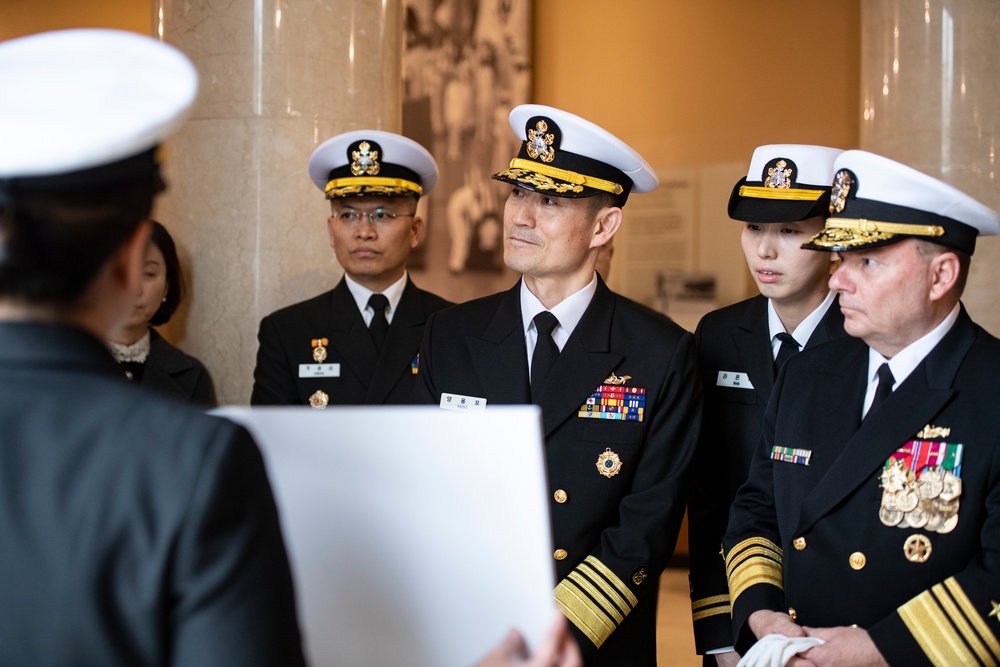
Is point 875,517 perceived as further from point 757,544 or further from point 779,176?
point 779,176

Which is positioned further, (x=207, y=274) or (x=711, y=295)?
(x=711, y=295)

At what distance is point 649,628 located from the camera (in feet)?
8.59

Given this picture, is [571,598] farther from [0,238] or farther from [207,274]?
[207,274]

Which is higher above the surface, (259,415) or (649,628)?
(259,415)

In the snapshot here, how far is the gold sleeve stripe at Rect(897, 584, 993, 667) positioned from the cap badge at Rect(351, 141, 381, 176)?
7.61ft

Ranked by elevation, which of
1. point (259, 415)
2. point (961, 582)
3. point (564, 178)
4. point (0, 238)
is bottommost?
point (961, 582)

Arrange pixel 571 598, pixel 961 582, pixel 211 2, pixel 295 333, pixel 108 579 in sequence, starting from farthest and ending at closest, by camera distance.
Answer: pixel 211 2 → pixel 295 333 → pixel 571 598 → pixel 961 582 → pixel 108 579

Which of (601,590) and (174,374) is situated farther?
(174,374)

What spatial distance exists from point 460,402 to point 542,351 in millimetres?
258

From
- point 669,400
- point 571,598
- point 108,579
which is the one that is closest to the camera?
point 108,579

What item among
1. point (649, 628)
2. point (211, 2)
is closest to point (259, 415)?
point (649, 628)

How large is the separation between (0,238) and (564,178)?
6.23 ft

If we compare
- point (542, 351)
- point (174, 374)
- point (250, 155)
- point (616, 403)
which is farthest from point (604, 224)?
point (174, 374)

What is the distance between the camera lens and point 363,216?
355 cm
